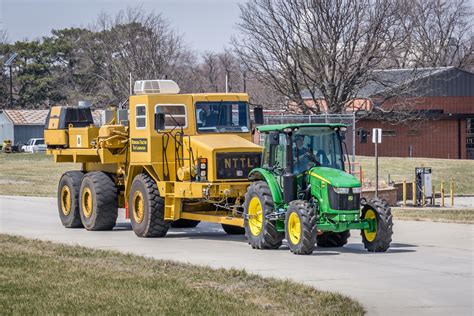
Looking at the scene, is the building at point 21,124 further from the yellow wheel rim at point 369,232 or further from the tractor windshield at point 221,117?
the yellow wheel rim at point 369,232

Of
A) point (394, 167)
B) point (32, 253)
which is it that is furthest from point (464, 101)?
point (32, 253)

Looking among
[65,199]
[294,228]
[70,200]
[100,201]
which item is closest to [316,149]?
[294,228]

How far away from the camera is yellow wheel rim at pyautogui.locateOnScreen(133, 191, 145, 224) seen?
68.0ft

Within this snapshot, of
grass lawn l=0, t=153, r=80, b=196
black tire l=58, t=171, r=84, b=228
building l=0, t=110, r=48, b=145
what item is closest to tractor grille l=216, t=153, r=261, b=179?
black tire l=58, t=171, r=84, b=228

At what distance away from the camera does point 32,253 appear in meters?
17.3

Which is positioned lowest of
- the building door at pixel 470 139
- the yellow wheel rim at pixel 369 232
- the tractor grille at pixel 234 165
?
the yellow wheel rim at pixel 369 232

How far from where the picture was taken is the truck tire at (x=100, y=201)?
21.9 m

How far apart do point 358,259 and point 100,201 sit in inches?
283

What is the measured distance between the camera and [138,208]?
828 inches

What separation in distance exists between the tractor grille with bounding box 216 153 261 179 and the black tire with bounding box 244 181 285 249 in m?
1.15

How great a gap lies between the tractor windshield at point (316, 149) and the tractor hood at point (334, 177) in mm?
239

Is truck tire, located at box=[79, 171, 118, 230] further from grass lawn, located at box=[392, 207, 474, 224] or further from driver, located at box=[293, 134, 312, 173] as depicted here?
grass lawn, located at box=[392, 207, 474, 224]

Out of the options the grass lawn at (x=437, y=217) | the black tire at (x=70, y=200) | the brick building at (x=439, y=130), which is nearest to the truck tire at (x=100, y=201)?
the black tire at (x=70, y=200)

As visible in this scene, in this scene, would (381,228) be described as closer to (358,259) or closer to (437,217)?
(358,259)
